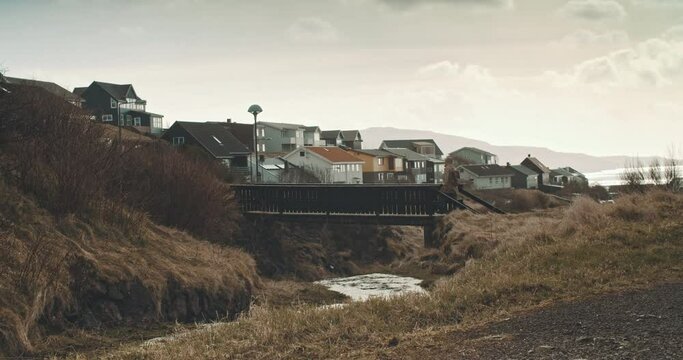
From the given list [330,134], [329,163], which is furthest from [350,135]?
[329,163]

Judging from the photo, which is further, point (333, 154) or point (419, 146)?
point (419, 146)

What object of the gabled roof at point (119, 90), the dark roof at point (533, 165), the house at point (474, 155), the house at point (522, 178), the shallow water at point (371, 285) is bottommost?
the shallow water at point (371, 285)

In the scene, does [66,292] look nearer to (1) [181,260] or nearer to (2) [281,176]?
(1) [181,260]

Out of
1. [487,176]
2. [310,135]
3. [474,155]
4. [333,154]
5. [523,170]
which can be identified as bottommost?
[487,176]

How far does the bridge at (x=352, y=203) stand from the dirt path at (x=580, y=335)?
21.6 metres

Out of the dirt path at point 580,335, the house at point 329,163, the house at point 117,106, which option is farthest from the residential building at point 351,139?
the dirt path at point 580,335

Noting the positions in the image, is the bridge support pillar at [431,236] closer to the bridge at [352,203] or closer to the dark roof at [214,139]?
the bridge at [352,203]

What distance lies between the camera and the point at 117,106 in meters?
95.1

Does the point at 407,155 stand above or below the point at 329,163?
above

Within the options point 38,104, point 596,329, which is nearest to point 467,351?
point 596,329

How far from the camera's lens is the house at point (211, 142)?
75500mm

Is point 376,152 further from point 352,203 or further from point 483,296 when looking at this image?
point 483,296

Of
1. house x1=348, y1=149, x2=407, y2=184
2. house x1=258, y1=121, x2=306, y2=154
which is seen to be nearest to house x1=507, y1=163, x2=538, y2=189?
house x1=348, y1=149, x2=407, y2=184

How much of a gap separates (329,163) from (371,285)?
52.7 metres
